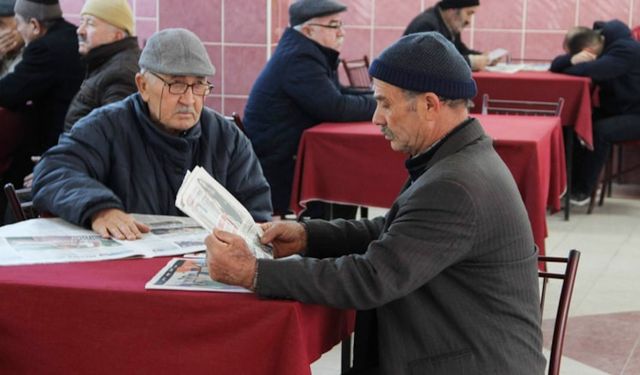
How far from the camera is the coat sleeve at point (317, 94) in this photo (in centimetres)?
514

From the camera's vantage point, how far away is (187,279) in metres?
2.34

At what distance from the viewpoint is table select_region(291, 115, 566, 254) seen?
15.3ft

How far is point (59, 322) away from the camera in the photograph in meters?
2.28

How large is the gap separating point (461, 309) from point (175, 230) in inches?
34.9

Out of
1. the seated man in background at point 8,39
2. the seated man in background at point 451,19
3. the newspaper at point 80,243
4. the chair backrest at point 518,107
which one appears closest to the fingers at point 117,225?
the newspaper at point 80,243

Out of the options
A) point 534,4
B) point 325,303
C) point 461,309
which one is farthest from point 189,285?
point 534,4

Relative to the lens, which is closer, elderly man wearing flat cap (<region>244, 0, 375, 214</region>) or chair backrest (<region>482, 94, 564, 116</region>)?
elderly man wearing flat cap (<region>244, 0, 375, 214</region>)

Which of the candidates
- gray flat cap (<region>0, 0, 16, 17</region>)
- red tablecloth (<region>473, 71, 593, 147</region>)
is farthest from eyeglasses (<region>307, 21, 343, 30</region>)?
red tablecloth (<region>473, 71, 593, 147</region>)

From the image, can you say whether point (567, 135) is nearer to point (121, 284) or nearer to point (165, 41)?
point (165, 41)

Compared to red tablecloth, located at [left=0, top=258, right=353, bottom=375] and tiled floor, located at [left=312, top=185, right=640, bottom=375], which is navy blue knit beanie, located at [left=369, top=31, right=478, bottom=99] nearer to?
red tablecloth, located at [left=0, top=258, right=353, bottom=375]

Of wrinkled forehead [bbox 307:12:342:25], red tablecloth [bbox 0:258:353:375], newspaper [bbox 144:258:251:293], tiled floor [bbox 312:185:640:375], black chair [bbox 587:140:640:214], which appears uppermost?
wrinkled forehead [bbox 307:12:342:25]

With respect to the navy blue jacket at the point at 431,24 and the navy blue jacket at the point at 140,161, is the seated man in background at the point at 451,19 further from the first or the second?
the navy blue jacket at the point at 140,161

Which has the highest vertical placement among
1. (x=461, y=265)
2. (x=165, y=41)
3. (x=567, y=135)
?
(x=165, y=41)

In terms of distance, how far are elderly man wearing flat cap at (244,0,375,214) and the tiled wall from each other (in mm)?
2079
